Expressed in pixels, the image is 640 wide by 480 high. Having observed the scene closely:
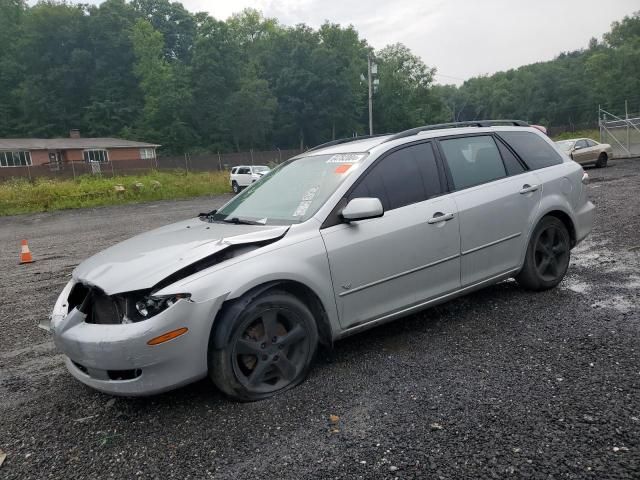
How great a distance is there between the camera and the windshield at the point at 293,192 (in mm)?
3719

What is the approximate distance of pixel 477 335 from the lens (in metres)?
4.00

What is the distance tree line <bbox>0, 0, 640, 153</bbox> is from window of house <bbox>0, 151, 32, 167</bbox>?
57.5 feet

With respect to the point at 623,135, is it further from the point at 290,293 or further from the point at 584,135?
the point at 290,293

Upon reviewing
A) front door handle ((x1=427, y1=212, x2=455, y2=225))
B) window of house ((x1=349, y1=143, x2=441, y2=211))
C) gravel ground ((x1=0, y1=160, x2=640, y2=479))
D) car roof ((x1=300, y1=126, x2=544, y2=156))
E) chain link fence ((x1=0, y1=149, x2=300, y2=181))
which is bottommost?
gravel ground ((x1=0, y1=160, x2=640, y2=479))

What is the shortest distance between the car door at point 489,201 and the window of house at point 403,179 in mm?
219

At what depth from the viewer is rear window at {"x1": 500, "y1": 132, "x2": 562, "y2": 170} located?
4.86m

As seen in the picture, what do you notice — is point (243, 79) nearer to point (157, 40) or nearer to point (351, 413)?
point (157, 40)

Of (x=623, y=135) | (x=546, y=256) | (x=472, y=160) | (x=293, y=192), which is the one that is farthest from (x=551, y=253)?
(x=623, y=135)

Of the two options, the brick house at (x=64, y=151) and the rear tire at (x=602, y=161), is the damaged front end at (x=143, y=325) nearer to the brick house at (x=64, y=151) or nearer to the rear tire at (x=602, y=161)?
the rear tire at (x=602, y=161)

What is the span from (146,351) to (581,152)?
79.5ft

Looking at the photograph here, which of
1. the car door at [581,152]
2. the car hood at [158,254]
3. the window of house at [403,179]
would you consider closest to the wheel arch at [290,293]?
the car hood at [158,254]

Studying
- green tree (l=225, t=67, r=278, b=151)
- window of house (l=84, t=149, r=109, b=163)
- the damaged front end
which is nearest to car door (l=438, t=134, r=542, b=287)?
the damaged front end

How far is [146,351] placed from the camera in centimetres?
280

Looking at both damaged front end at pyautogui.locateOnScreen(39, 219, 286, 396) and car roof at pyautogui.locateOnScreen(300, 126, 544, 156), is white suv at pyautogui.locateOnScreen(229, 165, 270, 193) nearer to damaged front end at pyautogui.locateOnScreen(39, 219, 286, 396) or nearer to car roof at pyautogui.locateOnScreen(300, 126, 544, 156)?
car roof at pyautogui.locateOnScreen(300, 126, 544, 156)
